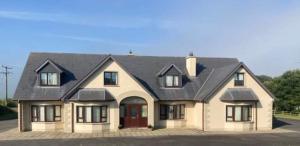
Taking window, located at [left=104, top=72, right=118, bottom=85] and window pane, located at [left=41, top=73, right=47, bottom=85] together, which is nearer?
window, located at [left=104, top=72, right=118, bottom=85]

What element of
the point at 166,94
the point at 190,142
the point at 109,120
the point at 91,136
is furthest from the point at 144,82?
the point at 190,142

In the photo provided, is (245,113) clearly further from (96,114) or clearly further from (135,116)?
(96,114)

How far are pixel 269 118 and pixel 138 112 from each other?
44.9 ft

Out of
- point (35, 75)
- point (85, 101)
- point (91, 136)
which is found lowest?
point (91, 136)

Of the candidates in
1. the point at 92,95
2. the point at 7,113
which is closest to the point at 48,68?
the point at 92,95

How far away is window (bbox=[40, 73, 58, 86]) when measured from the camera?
3459 centimetres

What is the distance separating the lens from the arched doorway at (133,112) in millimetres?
34438

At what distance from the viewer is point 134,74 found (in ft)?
125

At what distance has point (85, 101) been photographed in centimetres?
3259

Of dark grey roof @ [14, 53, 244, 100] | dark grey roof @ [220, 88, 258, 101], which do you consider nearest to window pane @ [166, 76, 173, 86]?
dark grey roof @ [14, 53, 244, 100]

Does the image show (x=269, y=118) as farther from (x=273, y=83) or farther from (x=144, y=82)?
(x=273, y=83)

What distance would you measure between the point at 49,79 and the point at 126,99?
8020mm

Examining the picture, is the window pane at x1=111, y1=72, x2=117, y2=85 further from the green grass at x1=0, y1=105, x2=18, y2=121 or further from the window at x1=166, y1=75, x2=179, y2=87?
the green grass at x1=0, y1=105, x2=18, y2=121

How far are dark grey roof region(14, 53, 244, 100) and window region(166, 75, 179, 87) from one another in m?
0.75
